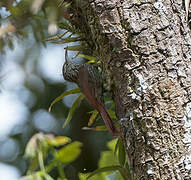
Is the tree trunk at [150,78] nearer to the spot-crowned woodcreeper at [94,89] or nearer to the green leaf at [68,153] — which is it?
the spot-crowned woodcreeper at [94,89]

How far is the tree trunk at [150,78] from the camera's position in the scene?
2.30 ft

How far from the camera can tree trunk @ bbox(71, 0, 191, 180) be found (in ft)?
2.30

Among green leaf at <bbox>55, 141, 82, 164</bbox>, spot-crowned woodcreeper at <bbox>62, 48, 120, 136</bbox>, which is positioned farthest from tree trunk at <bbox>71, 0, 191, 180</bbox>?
green leaf at <bbox>55, 141, 82, 164</bbox>

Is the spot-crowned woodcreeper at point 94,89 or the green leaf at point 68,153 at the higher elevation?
the spot-crowned woodcreeper at point 94,89

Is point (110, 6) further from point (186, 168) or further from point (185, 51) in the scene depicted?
point (186, 168)

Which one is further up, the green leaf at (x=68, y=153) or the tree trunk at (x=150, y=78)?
the tree trunk at (x=150, y=78)

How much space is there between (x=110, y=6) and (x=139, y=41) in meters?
0.09

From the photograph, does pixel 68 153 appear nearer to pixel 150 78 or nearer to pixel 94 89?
pixel 94 89

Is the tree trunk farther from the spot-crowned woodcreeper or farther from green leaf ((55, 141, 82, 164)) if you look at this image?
green leaf ((55, 141, 82, 164))

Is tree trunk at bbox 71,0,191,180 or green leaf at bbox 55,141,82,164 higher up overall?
tree trunk at bbox 71,0,191,180

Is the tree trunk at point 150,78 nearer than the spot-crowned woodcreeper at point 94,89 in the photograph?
Yes

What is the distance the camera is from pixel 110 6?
74 cm

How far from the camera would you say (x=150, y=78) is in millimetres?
717

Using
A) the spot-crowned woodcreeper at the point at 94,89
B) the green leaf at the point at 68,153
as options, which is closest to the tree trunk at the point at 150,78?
the spot-crowned woodcreeper at the point at 94,89
